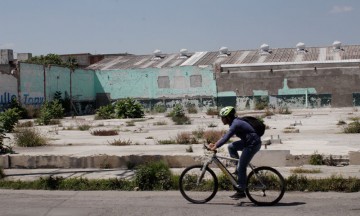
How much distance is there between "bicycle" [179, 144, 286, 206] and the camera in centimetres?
812

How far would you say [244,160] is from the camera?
812cm

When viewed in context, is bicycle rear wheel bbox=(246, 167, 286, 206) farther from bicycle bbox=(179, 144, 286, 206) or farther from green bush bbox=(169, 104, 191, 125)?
green bush bbox=(169, 104, 191, 125)

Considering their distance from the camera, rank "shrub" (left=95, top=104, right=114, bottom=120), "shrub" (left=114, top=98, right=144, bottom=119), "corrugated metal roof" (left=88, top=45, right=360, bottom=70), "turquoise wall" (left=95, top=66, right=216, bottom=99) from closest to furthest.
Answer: "shrub" (left=114, top=98, right=144, bottom=119)
"shrub" (left=95, top=104, right=114, bottom=120)
"turquoise wall" (left=95, top=66, right=216, bottom=99)
"corrugated metal roof" (left=88, top=45, right=360, bottom=70)

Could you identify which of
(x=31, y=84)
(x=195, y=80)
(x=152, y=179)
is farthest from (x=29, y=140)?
(x=195, y=80)

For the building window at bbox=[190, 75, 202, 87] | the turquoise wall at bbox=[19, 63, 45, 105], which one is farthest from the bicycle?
the building window at bbox=[190, 75, 202, 87]

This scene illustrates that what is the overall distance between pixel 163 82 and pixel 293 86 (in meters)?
13.0

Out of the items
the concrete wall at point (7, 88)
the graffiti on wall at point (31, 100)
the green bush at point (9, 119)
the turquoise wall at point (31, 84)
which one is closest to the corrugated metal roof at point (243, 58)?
the turquoise wall at point (31, 84)

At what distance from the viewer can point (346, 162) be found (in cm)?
1169

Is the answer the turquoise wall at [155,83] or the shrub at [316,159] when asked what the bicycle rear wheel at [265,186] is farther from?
the turquoise wall at [155,83]

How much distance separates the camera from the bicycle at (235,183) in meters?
8.12

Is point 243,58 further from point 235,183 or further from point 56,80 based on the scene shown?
point 235,183

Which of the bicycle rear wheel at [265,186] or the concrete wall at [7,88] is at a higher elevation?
the concrete wall at [7,88]

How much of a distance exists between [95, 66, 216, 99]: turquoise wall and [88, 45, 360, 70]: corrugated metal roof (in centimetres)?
243

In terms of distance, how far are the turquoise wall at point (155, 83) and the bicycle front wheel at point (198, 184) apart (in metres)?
40.7
